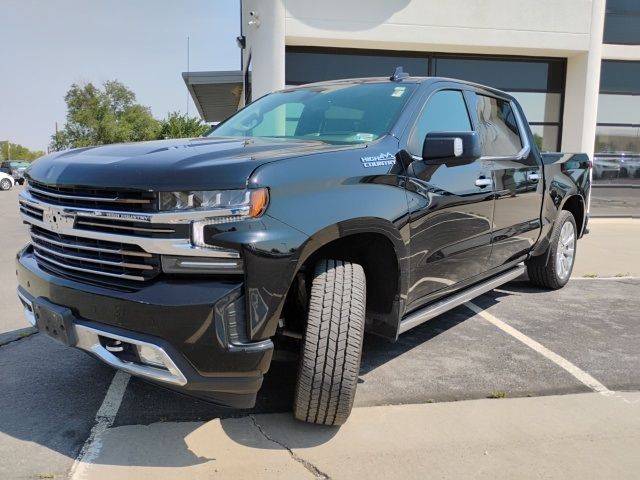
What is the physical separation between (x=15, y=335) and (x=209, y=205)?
9.72 ft

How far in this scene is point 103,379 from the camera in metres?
3.62

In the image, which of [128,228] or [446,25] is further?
[446,25]

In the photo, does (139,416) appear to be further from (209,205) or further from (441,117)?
(441,117)

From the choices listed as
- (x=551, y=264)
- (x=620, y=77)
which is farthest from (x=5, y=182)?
(x=551, y=264)

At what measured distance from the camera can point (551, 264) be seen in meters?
5.87

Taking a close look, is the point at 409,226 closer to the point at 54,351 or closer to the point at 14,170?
the point at 54,351

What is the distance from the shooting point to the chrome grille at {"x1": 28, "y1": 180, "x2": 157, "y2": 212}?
2.43 m

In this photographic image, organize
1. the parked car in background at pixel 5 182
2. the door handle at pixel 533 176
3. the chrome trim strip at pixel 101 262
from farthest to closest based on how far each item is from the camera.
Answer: the parked car in background at pixel 5 182, the door handle at pixel 533 176, the chrome trim strip at pixel 101 262

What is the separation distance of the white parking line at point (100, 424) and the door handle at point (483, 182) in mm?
2680

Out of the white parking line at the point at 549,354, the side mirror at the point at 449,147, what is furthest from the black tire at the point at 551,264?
the side mirror at the point at 449,147

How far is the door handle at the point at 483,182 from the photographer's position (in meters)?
4.00

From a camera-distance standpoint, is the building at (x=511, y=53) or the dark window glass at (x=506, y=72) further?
the dark window glass at (x=506, y=72)

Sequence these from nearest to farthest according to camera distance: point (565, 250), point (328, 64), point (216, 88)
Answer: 1. point (565, 250)
2. point (328, 64)
3. point (216, 88)

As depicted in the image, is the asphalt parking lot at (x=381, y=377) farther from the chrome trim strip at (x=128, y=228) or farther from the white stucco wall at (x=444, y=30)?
the white stucco wall at (x=444, y=30)
